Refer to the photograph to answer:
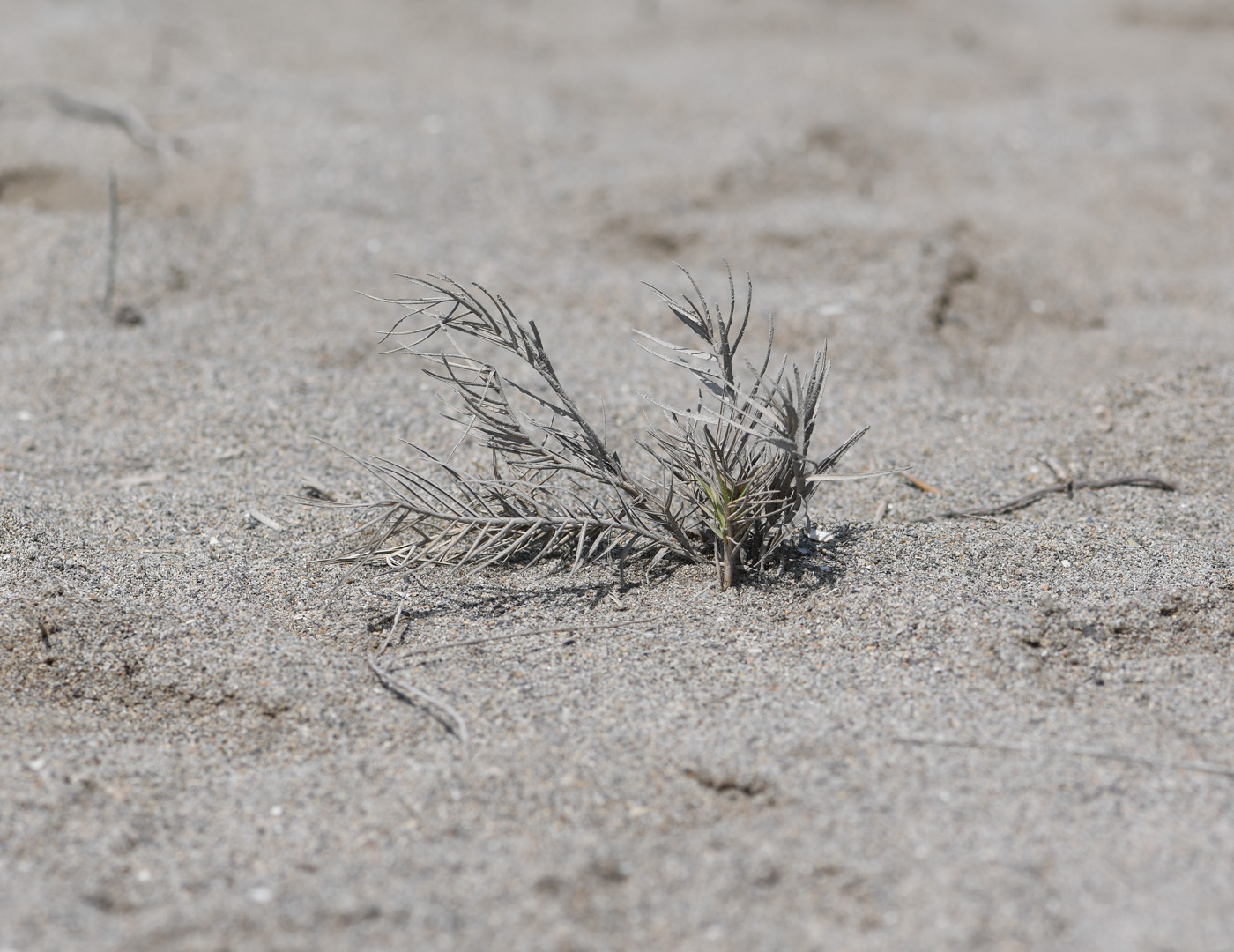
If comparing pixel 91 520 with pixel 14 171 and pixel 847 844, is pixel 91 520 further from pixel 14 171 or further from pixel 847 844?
pixel 14 171

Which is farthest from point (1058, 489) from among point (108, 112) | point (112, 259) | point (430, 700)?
point (108, 112)

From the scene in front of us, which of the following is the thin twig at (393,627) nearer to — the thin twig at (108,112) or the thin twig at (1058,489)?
the thin twig at (1058,489)

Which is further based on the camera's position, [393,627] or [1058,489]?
[1058,489]

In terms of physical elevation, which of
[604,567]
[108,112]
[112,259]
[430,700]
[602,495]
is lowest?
[430,700]

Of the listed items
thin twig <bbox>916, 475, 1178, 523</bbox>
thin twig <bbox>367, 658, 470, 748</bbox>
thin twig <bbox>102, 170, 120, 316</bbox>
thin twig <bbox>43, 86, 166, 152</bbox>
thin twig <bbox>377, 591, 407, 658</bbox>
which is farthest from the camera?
thin twig <bbox>43, 86, 166, 152</bbox>

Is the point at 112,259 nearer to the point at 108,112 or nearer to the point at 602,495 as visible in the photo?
the point at 108,112

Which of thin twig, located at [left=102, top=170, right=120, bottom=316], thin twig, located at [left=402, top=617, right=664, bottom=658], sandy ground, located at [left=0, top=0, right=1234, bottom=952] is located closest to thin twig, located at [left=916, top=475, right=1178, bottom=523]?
sandy ground, located at [left=0, top=0, right=1234, bottom=952]

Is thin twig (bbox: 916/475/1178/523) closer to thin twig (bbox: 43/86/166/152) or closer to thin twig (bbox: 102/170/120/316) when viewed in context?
thin twig (bbox: 102/170/120/316)
